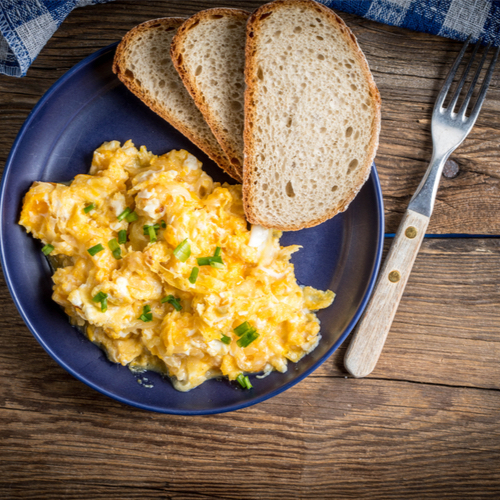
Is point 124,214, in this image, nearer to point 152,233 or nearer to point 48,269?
point 152,233

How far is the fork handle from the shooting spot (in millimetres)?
2385

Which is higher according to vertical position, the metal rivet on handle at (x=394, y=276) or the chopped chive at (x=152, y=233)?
the chopped chive at (x=152, y=233)

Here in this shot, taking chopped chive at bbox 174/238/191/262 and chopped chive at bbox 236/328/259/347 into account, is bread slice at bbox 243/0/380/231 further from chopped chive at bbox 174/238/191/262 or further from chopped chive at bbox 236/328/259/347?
chopped chive at bbox 236/328/259/347

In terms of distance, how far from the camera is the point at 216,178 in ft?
7.67

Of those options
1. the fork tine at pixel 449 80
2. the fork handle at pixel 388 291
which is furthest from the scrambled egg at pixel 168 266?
the fork tine at pixel 449 80

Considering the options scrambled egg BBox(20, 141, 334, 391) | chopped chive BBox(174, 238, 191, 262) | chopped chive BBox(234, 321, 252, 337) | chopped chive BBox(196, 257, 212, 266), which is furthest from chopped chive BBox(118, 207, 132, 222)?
chopped chive BBox(234, 321, 252, 337)

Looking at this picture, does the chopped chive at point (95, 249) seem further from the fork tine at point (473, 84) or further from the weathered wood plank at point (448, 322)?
the fork tine at point (473, 84)

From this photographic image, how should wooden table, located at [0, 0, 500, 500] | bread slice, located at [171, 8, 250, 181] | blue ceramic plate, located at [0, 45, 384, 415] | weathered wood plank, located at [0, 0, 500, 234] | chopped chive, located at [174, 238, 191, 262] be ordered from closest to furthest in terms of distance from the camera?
chopped chive, located at [174, 238, 191, 262] < bread slice, located at [171, 8, 250, 181] < blue ceramic plate, located at [0, 45, 384, 415] < weathered wood plank, located at [0, 0, 500, 234] < wooden table, located at [0, 0, 500, 500]

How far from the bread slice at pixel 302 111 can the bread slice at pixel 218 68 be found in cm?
14

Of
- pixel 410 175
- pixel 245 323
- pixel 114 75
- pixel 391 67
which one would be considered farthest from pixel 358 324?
pixel 114 75

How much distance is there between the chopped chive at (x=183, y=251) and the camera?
6.38 ft

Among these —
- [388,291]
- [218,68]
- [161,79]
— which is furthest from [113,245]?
[388,291]

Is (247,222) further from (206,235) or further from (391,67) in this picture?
(391,67)

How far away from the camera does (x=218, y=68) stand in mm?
2092
